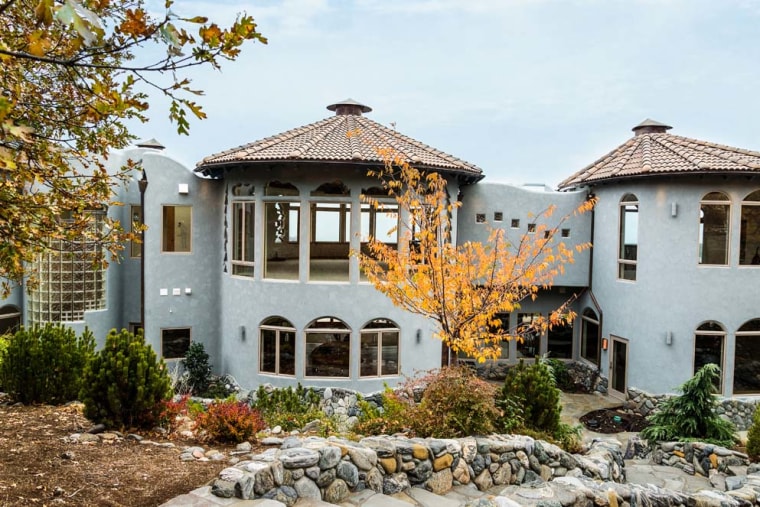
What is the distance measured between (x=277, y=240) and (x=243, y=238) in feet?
3.79

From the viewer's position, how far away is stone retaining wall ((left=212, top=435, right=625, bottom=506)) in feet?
18.0

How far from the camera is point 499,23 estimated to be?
1652 cm

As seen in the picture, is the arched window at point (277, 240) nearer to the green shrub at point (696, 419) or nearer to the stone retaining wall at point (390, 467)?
the stone retaining wall at point (390, 467)

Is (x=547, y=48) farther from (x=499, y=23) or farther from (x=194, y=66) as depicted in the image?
(x=194, y=66)

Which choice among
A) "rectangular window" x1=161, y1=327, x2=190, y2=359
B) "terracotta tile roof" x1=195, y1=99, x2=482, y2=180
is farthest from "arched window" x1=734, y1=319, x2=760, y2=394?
"rectangular window" x1=161, y1=327, x2=190, y2=359

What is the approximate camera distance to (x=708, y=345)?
15062 millimetres

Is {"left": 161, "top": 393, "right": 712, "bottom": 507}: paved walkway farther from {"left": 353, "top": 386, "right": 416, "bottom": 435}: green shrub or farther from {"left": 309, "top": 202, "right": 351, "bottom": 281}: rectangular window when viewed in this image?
{"left": 309, "top": 202, "right": 351, "bottom": 281}: rectangular window

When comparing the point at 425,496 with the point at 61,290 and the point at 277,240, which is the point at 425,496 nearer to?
the point at 277,240

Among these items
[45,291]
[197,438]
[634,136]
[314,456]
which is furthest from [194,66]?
[634,136]

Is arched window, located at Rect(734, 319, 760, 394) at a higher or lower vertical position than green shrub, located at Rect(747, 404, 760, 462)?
higher

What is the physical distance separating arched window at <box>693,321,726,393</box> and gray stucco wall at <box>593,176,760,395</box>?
0.16m

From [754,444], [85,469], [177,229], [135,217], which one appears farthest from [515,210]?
[85,469]

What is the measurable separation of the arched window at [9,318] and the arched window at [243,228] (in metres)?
6.10

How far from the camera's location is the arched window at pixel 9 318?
49.9ft
